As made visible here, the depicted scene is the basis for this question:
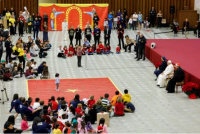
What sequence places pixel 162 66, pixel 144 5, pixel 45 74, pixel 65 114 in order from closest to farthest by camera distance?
pixel 65 114 → pixel 162 66 → pixel 45 74 → pixel 144 5

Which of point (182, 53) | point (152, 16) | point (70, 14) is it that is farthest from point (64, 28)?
point (182, 53)

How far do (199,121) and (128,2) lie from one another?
27007 millimetres

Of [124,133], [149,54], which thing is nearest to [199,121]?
[124,133]

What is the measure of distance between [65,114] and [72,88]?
7083 mm

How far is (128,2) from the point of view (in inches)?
1849

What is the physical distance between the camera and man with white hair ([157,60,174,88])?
26.6 meters

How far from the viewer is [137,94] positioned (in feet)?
84.8

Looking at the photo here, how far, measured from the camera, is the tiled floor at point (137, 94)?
818 inches

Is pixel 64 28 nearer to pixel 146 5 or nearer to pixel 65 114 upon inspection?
pixel 146 5

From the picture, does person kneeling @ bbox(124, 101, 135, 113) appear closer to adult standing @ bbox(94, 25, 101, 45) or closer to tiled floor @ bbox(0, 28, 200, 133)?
tiled floor @ bbox(0, 28, 200, 133)

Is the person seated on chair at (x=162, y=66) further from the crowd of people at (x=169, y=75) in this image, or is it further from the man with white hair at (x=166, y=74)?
the man with white hair at (x=166, y=74)

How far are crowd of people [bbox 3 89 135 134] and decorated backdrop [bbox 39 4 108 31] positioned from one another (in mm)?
20568

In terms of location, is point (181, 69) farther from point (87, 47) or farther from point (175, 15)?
point (175, 15)

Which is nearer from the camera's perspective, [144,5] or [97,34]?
[97,34]
